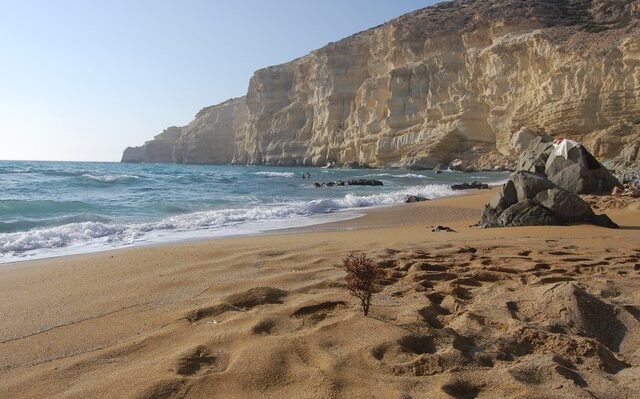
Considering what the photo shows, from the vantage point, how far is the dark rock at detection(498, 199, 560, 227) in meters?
7.78

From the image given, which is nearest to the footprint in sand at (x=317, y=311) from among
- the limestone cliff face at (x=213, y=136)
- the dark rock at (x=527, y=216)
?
the dark rock at (x=527, y=216)

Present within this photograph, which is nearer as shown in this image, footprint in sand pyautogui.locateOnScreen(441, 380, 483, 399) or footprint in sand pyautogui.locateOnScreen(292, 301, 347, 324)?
footprint in sand pyautogui.locateOnScreen(441, 380, 483, 399)

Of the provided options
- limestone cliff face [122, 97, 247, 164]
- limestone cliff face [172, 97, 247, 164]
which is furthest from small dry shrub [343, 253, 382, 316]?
limestone cliff face [172, 97, 247, 164]

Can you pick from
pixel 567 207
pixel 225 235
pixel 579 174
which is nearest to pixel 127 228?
pixel 225 235

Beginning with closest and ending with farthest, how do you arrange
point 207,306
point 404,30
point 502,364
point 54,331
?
point 502,364
point 54,331
point 207,306
point 404,30

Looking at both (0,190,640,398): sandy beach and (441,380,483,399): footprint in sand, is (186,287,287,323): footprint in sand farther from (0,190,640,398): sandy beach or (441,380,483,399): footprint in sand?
(441,380,483,399): footprint in sand

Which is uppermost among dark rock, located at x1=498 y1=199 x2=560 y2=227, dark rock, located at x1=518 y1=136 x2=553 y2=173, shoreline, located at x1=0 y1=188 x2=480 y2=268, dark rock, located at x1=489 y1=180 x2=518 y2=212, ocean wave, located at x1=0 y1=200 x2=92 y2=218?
dark rock, located at x1=518 y1=136 x2=553 y2=173

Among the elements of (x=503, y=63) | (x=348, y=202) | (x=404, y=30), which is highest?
(x=404, y=30)

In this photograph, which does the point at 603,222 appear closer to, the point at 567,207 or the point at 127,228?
the point at 567,207

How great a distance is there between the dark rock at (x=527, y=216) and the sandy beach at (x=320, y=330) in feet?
10.3

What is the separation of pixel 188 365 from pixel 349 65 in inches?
2170

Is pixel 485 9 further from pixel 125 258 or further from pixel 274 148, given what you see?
pixel 125 258

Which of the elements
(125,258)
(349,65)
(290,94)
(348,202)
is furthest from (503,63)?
(125,258)

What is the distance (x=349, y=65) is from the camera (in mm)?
54750
